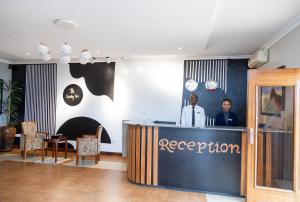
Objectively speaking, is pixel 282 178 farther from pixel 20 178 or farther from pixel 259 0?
pixel 20 178

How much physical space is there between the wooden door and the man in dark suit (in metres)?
2.04

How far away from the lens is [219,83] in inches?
260

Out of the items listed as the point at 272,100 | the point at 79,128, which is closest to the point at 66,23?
the point at 272,100

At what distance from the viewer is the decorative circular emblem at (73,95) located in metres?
7.57

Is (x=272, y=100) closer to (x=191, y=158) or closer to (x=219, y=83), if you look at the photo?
(x=191, y=158)

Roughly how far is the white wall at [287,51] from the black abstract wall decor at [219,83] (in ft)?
4.57

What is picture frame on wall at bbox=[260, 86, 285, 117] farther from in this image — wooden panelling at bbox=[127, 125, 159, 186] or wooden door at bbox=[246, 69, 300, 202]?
wooden panelling at bbox=[127, 125, 159, 186]

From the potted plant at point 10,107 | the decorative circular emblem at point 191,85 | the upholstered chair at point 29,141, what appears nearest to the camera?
the upholstered chair at point 29,141

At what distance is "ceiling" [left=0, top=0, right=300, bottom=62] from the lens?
322cm

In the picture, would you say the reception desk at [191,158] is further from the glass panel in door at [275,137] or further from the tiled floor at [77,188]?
the glass panel in door at [275,137]

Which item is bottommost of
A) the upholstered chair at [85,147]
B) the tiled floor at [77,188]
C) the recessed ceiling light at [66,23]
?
the tiled floor at [77,188]

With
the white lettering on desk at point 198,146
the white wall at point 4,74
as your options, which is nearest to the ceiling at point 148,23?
the white lettering on desk at point 198,146

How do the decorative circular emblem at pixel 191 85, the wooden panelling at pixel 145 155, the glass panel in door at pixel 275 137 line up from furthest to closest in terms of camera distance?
the decorative circular emblem at pixel 191 85
the wooden panelling at pixel 145 155
the glass panel in door at pixel 275 137

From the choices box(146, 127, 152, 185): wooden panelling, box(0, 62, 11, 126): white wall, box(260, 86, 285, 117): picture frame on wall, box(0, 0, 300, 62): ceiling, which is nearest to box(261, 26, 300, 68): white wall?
box(0, 0, 300, 62): ceiling
